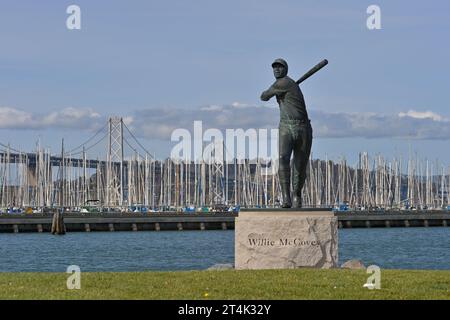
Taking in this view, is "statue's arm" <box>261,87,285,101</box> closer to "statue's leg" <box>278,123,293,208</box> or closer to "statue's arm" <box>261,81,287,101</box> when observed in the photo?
"statue's arm" <box>261,81,287,101</box>

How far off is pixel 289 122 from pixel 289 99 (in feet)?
1.69

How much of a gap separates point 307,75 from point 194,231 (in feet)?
265

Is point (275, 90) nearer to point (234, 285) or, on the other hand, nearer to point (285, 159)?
point (285, 159)

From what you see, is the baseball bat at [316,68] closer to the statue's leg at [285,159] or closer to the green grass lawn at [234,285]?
the statue's leg at [285,159]

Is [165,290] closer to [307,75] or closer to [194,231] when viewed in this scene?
[307,75]

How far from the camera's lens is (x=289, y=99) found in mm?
25953

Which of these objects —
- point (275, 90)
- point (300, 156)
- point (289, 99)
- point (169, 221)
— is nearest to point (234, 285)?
point (300, 156)

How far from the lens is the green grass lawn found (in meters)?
19.7

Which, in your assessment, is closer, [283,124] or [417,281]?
[417,281]

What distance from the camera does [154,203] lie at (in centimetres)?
13788

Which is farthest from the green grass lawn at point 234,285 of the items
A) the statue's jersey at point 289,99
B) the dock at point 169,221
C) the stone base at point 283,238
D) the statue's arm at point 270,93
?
the dock at point 169,221

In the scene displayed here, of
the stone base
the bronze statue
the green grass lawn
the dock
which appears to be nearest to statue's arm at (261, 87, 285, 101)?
the bronze statue
